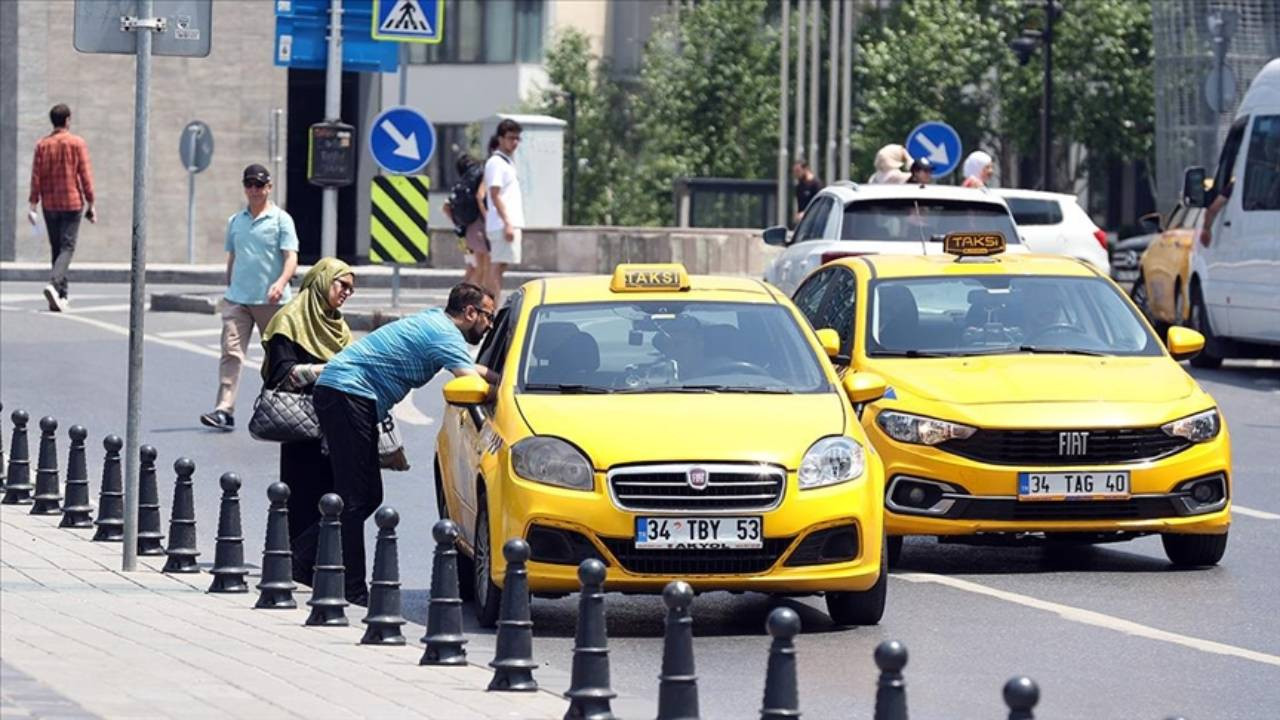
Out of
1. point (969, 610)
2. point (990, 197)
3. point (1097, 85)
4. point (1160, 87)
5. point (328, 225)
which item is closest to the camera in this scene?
point (969, 610)

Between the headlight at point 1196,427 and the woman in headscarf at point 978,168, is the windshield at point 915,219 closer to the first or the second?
the woman in headscarf at point 978,168

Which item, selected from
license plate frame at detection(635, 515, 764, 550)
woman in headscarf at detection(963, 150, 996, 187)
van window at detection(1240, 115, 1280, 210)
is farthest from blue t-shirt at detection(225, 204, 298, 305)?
woman in headscarf at detection(963, 150, 996, 187)

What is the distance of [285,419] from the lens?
12945 mm

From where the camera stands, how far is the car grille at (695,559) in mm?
11352

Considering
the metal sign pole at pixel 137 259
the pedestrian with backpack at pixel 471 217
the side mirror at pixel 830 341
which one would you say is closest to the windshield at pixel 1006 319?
the side mirror at pixel 830 341

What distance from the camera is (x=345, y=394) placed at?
12469mm

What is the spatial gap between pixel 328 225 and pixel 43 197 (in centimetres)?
313

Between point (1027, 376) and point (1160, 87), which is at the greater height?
point (1160, 87)

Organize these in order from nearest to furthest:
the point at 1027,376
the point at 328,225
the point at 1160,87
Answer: the point at 1027,376 < the point at 328,225 < the point at 1160,87

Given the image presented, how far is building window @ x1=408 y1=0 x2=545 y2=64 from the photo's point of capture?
7706 cm

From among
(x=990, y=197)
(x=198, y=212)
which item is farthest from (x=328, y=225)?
(x=198, y=212)

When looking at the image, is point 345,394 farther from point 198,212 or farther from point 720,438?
point 198,212

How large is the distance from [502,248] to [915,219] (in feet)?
13.8

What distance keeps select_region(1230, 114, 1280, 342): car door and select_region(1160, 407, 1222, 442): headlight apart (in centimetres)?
1157
